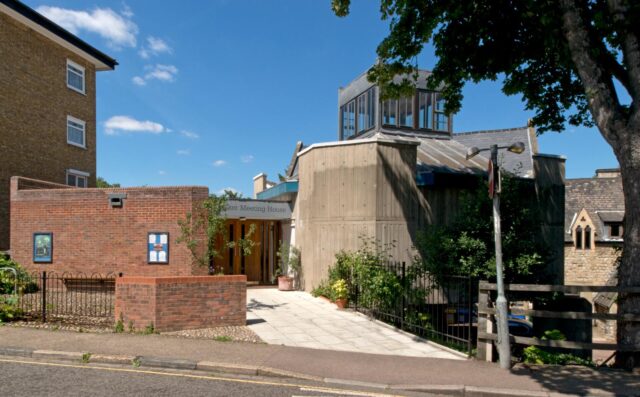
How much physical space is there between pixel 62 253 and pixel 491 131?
21.5m

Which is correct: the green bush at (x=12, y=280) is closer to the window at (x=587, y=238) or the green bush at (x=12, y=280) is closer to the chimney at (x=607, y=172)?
the window at (x=587, y=238)

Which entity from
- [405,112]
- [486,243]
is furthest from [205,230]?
[405,112]

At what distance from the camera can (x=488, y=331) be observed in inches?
302

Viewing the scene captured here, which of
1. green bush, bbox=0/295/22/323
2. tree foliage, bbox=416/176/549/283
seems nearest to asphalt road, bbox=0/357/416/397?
green bush, bbox=0/295/22/323

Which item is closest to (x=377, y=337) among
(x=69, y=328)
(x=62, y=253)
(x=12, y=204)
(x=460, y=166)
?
(x=69, y=328)

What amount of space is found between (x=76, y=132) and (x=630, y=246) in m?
23.8

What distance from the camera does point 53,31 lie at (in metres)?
19.4

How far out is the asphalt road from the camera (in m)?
5.95

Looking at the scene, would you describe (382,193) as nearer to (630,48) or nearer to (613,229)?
(630,48)

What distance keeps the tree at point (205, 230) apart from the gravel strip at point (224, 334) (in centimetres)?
254

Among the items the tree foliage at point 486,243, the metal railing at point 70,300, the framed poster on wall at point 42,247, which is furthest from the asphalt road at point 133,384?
the framed poster on wall at point 42,247

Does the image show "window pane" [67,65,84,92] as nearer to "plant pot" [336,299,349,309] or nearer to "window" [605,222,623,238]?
"plant pot" [336,299,349,309]

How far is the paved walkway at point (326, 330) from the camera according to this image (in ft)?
27.9

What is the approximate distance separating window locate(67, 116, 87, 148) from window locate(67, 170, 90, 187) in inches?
59.2
